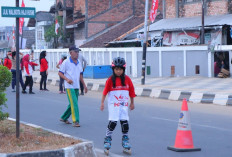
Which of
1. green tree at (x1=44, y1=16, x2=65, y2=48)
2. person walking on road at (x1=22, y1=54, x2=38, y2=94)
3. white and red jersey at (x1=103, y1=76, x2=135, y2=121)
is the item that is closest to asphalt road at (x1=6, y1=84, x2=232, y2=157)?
white and red jersey at (x1=103, y1=76, x2=135, y2=121)

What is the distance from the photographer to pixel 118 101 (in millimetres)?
8234

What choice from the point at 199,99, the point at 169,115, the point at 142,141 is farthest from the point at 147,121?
the point at 199,99

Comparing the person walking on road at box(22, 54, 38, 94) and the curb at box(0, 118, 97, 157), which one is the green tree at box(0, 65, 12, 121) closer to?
the curb at box(0, 118, 97, 157)

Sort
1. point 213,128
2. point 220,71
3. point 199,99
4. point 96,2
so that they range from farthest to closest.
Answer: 1. point 96,2
2. point 220,71
3. point 199,99
4. point 213,128

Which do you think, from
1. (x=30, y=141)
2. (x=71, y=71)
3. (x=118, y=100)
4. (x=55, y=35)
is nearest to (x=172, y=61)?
(x=71, y=71)

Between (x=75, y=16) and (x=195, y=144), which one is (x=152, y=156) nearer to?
(x=195, y=144)

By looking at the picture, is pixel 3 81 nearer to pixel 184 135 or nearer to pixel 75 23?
pixel 184 135

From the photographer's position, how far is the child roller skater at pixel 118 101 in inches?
321

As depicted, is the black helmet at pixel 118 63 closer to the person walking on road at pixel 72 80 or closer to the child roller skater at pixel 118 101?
the child roller skater at pixel 118 101

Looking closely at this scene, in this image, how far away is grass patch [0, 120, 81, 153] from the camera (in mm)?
7559

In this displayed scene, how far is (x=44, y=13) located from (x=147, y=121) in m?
46.0

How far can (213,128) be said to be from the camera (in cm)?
1103

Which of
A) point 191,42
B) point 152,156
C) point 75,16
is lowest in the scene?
point 152,156

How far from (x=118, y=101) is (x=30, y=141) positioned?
5.05ft
